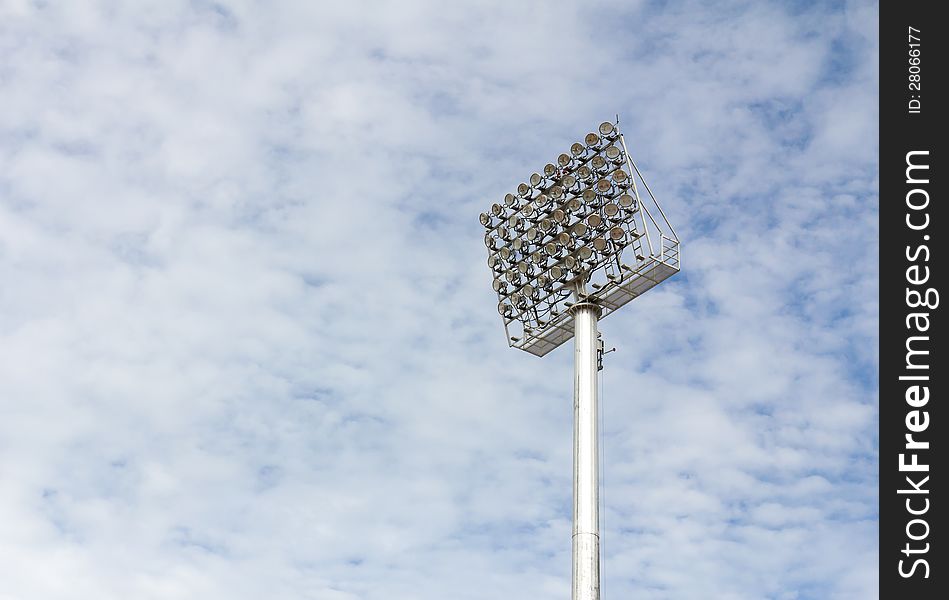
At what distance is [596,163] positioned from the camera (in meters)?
42.3

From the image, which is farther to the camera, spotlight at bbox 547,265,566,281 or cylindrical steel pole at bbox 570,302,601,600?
spotlight at bbox 547,265,566,281

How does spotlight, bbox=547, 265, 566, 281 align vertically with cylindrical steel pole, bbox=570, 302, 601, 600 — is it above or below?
above

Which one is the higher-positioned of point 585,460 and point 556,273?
point 556,273

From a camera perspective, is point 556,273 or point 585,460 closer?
point 585,460

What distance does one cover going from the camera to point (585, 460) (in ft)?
127

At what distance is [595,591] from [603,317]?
33.7 feet

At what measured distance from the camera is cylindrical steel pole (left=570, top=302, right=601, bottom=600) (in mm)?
36438

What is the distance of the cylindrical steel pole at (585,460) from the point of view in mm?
36438

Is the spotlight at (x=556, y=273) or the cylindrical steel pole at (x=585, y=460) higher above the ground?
the spotlight at (x=556, y=273)
